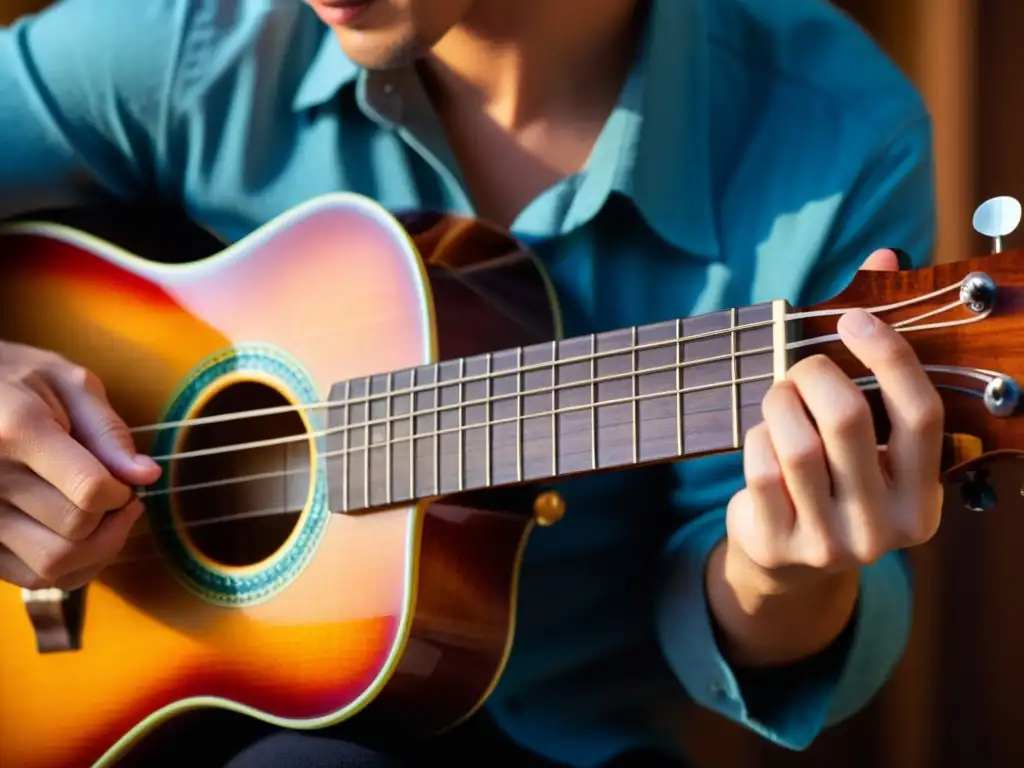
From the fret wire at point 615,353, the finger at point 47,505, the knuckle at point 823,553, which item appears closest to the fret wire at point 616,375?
the fret wire at point 615,353

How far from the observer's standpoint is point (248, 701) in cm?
83

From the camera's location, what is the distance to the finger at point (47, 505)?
83 cm

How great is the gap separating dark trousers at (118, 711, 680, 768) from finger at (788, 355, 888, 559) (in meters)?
0.40

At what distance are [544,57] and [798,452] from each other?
1.75 feet

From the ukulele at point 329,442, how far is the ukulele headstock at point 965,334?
32mm

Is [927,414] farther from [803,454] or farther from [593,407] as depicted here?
[593,407]

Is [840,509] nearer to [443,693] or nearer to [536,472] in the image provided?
[536,472]

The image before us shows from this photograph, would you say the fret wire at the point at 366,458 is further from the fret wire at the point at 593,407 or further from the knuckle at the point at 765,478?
the knuckle at the point at 765,478

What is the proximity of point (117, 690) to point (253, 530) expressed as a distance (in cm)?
17

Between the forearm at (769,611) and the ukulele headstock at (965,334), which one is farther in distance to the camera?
the forearm at (769,611)

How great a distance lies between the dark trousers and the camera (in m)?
0.81

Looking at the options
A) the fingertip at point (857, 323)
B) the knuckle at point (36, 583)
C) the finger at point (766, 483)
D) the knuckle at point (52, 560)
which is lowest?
the knuckle at point (36, 583)

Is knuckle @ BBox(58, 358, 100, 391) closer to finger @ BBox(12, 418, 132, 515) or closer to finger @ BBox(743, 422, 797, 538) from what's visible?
finger @ BBox(12, 418, 132, 515)

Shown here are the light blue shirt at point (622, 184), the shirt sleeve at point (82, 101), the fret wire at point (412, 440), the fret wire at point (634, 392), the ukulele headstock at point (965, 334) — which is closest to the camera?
the ukulele headstock at point (965, 334)
